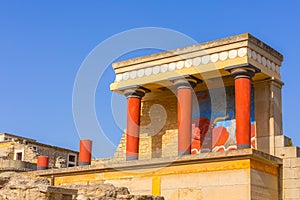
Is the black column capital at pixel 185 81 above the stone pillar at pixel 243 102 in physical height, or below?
above

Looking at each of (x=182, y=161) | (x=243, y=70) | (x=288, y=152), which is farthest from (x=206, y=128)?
(x=182, y=161)

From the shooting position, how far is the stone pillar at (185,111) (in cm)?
1585

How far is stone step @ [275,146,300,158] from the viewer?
14952 millimetres

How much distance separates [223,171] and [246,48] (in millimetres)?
3938

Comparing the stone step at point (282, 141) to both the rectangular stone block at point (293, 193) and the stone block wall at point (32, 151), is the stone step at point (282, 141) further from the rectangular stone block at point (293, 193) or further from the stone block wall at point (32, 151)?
the stone block wall at point (32, 151)

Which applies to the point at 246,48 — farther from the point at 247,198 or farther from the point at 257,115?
the point at 247,198

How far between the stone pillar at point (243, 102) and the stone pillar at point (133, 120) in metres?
3.82

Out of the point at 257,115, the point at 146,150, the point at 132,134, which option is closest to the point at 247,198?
the point at 257,115

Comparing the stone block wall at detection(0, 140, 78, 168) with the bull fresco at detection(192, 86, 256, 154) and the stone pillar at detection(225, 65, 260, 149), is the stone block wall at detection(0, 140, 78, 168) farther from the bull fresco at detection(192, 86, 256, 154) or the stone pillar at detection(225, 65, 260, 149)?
the stone pillar at detection(225, 65, 260, 149)

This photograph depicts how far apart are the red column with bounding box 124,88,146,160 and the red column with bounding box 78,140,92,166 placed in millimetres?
1778

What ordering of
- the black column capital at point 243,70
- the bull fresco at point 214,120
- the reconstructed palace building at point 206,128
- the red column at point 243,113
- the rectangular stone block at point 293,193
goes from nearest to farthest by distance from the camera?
1. the reconstructed palace building at point 206,128
2. the rectangular stone block at point 293,193
3. the red column at point 243,113
4. the black column capital at point 243,70
5. the bull fresco at point 214,120

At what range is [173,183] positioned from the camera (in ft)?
48.1

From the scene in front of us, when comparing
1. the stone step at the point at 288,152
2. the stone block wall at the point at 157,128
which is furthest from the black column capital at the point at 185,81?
the stone step at the point at 288,152

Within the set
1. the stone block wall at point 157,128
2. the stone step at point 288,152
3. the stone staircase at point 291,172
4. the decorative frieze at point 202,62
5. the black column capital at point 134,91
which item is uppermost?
the decorative frieze at point 202,62
